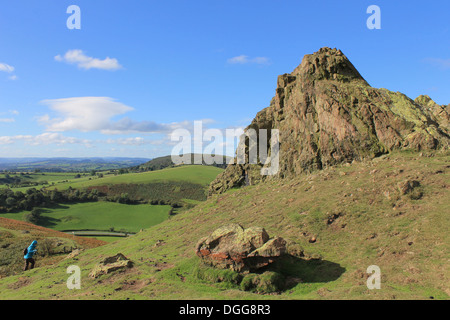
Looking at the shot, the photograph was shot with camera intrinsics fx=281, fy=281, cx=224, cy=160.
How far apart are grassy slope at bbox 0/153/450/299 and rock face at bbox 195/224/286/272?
168 centimetres

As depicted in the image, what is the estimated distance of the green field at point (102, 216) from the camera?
90.1m

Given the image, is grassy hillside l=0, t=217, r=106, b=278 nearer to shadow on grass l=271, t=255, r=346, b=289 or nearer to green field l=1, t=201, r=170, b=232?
shadow on grass l=271, t=255, r=346, b=289

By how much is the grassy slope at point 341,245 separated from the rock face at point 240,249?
66.1 inches

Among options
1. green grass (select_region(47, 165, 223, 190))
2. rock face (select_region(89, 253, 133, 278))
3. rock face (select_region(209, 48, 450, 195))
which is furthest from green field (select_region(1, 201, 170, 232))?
rock face (select_region(89, 253, 133, 278))

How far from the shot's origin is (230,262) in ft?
62.7

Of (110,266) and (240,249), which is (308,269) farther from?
(110,266)

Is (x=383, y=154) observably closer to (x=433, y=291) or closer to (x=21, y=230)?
(x=433, y=291)

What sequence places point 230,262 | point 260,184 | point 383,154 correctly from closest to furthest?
point 230,262 < point 383,154 < point 260,184

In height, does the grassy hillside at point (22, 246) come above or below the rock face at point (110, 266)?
below

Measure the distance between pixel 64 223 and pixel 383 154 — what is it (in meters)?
95.3

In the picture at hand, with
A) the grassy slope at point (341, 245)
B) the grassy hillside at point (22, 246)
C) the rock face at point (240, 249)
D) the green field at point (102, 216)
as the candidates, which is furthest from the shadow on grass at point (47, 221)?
the rock face at point (240, 249)

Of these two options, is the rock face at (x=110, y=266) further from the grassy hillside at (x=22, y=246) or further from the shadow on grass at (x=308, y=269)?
the shadow on grass at (x=308, y=269)

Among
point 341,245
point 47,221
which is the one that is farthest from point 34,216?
point 341,245
